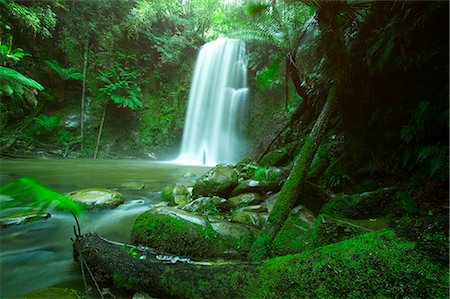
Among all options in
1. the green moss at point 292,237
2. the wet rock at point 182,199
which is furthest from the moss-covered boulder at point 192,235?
the wet rock at point 182,199

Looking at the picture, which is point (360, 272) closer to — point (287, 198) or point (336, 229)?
point (336, 229)

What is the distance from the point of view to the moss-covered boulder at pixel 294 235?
1.82m

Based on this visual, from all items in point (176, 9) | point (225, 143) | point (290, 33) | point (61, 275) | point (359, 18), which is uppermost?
point (176, 9)

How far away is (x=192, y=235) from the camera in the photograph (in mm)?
2162

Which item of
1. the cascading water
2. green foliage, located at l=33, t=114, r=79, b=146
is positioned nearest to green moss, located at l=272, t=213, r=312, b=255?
the cascading water

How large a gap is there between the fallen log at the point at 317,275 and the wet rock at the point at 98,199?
2.04 meters

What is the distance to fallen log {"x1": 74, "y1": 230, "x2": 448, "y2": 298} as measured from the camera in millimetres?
1123

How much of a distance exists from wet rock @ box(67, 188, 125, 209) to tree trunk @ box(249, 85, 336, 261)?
99.1 inches

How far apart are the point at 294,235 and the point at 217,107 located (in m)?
10.7

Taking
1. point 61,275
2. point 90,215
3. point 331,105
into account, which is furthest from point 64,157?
point 331,105

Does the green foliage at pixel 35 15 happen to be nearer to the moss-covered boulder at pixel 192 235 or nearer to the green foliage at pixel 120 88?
the green foliage at pixel 120 88

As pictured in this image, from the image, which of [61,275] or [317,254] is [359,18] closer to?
[317,254]

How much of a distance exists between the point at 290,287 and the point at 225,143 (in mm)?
10323

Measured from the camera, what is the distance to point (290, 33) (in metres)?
4.21
